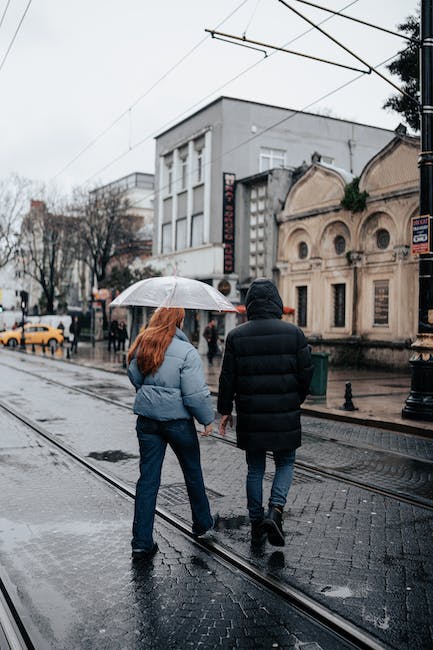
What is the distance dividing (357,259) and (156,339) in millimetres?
19835

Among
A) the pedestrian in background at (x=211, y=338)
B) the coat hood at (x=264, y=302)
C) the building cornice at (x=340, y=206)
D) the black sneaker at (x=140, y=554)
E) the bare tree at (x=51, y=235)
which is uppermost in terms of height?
the bare tree at (x=51, y=235)

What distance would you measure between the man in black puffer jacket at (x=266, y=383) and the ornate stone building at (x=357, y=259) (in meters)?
16.5

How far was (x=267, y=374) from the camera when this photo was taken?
193 inches

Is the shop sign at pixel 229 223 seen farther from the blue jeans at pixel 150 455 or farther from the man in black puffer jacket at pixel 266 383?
the blue jeans at pixel 150 455

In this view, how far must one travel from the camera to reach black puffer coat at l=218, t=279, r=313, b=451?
16.0 feet

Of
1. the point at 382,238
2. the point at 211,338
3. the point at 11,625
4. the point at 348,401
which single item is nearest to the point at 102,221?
the point at 211,338

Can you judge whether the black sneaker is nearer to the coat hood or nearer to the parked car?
the coat hood

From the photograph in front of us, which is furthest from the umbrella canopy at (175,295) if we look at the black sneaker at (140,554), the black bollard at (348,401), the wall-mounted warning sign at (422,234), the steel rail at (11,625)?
the black bollard at (348,401)

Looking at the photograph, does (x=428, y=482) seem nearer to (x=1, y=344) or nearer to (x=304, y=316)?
(x=304, y=316)

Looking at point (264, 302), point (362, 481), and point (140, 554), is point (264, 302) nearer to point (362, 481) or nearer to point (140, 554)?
point (140, 554)

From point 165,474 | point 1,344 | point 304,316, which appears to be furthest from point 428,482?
point 1,344

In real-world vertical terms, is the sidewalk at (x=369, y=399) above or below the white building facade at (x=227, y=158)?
below

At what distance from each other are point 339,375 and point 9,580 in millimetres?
17187

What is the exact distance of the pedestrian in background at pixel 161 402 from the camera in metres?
4.58
